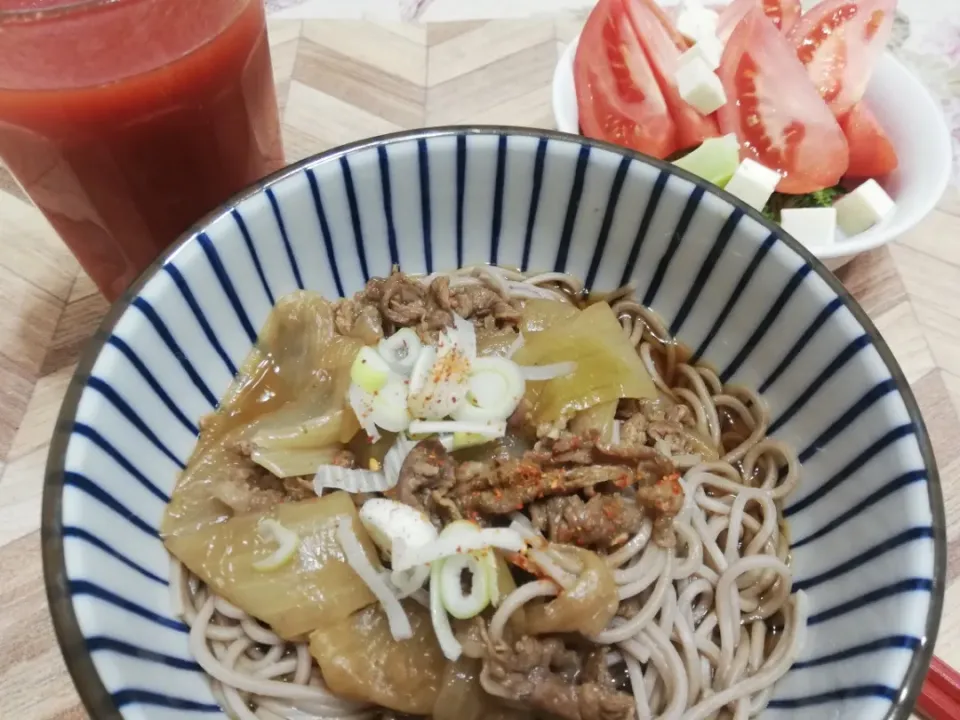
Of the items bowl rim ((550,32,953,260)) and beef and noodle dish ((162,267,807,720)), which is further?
bowl rim ((550,32,953,260))

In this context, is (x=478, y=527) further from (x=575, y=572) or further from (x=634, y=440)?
(x=634, y=440)

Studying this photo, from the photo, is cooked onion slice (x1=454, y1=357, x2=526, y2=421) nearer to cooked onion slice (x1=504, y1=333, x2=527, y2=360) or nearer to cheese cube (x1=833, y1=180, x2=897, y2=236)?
cooked onion slice (x1=504, y1=333, x2=527, y2=360)

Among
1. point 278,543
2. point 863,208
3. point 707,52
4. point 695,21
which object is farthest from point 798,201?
point 278,543

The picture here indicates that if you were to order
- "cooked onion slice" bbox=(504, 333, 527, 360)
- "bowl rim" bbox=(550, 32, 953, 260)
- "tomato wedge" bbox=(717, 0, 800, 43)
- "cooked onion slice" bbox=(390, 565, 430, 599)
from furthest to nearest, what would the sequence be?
"tomato wedge" bbox=(717, 0, 800, 43), "bowl rim" bbox=(550, 32, 953, 260), "cooked onion slice" bbox=(504, 333, 527, 360), "cooked onion slice" bbox=(390, 565, 430, 599)

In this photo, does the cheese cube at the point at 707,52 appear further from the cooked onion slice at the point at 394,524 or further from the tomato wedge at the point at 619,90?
the cooked onion slice at the point at 394,524

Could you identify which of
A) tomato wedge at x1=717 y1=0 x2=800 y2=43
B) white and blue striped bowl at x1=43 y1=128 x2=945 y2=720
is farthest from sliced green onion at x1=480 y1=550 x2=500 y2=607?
tomato wedge at x1=717 y1=0 x2=800 y2=43

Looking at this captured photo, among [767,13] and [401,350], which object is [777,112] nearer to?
[767,13]
